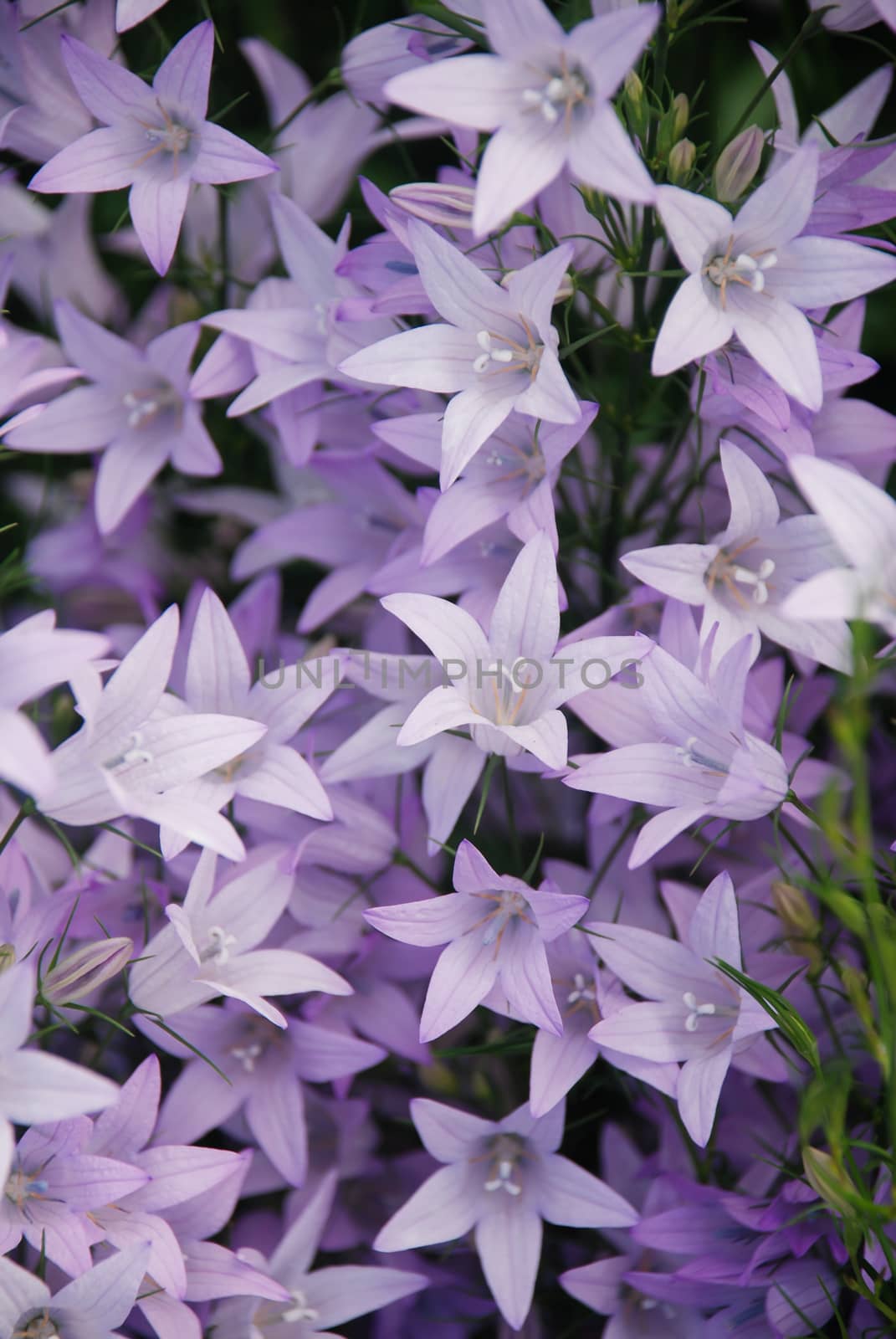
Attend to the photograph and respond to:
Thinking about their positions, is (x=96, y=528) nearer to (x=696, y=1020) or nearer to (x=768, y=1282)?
(x=696, y=1020)

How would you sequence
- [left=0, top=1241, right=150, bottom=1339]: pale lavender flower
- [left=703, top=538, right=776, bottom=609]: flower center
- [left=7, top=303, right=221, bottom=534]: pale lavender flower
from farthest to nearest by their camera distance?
[left=7, top=303, right=221, bottom=534]: pale lavender flower, [left=703, top=538, right=776, bottom=609]: flower center, [left=0, top=1241, right=150, bottom=1339]: pale lavender flower

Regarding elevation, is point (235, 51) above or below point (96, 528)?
above

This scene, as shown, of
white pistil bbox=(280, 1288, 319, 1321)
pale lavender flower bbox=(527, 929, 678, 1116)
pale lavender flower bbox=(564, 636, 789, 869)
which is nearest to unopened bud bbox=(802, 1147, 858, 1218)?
pale lavender flower bbox=(527, 929, 678, 1116)

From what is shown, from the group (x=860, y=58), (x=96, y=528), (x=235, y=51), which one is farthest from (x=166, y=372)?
(x=860, y=58)

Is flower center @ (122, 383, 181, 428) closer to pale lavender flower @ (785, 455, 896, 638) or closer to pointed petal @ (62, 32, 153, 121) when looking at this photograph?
pointed petal @ (62, 32, 153, 121)

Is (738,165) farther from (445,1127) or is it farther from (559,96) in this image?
(445,1127)

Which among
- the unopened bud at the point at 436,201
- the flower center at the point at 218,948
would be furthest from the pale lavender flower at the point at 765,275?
the flower center at the point at 218,948
